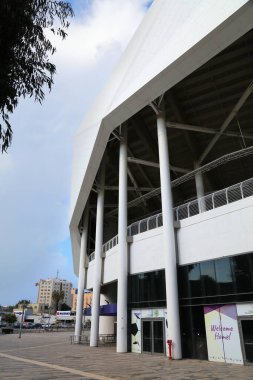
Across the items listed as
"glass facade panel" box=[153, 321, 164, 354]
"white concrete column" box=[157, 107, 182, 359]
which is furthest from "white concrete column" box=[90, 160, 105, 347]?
"white concrete column" box=[157, 107, 182, 359]

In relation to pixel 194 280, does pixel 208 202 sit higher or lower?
higher

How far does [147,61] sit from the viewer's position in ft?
68.9

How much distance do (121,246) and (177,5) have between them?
15486 millimetres

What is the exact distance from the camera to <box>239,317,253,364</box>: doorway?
1427 cm

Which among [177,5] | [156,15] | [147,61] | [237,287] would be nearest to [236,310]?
[237,287]

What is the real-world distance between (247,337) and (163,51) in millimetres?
15355

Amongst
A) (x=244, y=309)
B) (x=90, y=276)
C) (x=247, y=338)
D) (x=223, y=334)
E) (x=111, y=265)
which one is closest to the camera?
(x=247, y=338)

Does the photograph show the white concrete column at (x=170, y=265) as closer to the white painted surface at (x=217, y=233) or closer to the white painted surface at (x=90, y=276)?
the white painted surface at (x=217, y=233)

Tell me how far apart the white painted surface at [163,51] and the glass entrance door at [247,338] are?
12.9 meters

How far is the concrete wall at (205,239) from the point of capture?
51.6 ft

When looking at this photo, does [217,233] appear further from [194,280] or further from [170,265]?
[170,265]

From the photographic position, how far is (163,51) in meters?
19.0

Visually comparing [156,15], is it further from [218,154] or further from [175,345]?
[175,345]

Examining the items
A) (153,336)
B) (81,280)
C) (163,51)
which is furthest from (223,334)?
(81,280)
